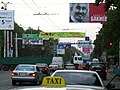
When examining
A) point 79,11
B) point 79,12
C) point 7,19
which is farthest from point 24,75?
point 7,19

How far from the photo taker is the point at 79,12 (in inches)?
1994

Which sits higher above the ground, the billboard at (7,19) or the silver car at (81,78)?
the billboard at (7,19)

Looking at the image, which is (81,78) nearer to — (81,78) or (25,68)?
(81,78)

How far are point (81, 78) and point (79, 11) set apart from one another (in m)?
39.3

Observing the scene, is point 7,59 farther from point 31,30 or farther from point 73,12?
point 31,30

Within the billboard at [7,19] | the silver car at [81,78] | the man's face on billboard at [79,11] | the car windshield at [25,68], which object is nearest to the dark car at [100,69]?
the man's face on billboard at [79,11]

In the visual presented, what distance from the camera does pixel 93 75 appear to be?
12320 millimetres

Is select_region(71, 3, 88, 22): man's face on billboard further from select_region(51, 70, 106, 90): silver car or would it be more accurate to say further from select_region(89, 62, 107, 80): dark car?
select_region(51, 70, 106, 90): silver car

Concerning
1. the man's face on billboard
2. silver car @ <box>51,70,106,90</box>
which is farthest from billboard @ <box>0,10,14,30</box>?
silver car @ <box>51,70,106,90</box>

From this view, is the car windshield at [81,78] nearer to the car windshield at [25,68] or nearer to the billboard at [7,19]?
the car windshield at [25,68]

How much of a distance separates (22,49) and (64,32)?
197 feet

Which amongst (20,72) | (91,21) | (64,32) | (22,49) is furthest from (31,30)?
(20,72)

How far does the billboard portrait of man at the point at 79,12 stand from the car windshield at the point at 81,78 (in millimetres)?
38598

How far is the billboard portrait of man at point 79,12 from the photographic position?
2000 inches
